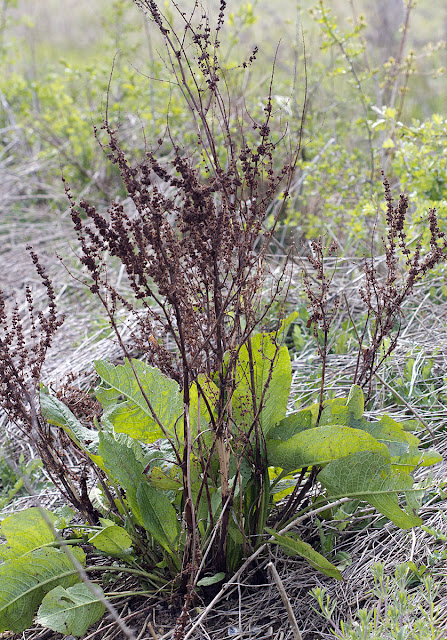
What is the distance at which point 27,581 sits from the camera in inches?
66.3

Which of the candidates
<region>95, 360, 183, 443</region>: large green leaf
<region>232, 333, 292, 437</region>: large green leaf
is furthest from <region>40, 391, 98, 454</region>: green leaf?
<region>232, 333, 292, 437</region>: large green leaf

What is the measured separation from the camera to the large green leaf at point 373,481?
66.6 inches

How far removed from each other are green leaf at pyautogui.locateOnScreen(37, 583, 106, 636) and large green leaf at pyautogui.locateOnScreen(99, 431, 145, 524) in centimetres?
25

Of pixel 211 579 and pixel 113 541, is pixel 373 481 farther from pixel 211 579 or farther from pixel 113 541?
pixel 113 541

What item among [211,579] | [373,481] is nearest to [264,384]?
[373,481]

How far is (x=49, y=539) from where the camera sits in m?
1.80

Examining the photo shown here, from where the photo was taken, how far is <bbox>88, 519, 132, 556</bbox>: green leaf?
168 cm

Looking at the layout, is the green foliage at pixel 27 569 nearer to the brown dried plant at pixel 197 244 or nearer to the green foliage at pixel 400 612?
the brown dried plant at pixel 197 244

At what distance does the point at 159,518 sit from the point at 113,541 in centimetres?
15

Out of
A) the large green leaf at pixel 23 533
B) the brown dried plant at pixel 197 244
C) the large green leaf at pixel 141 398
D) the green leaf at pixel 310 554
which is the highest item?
the brown dried plant at pixel 197 244

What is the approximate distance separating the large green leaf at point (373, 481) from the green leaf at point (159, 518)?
0.46m

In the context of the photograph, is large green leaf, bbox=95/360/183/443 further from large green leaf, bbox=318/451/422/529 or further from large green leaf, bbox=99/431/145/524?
large green leaf, bbox=318/451/422/529

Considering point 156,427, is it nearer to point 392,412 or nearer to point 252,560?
point 252,560

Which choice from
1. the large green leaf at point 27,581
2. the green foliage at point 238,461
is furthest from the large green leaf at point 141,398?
the large green leaf at point 27,581
